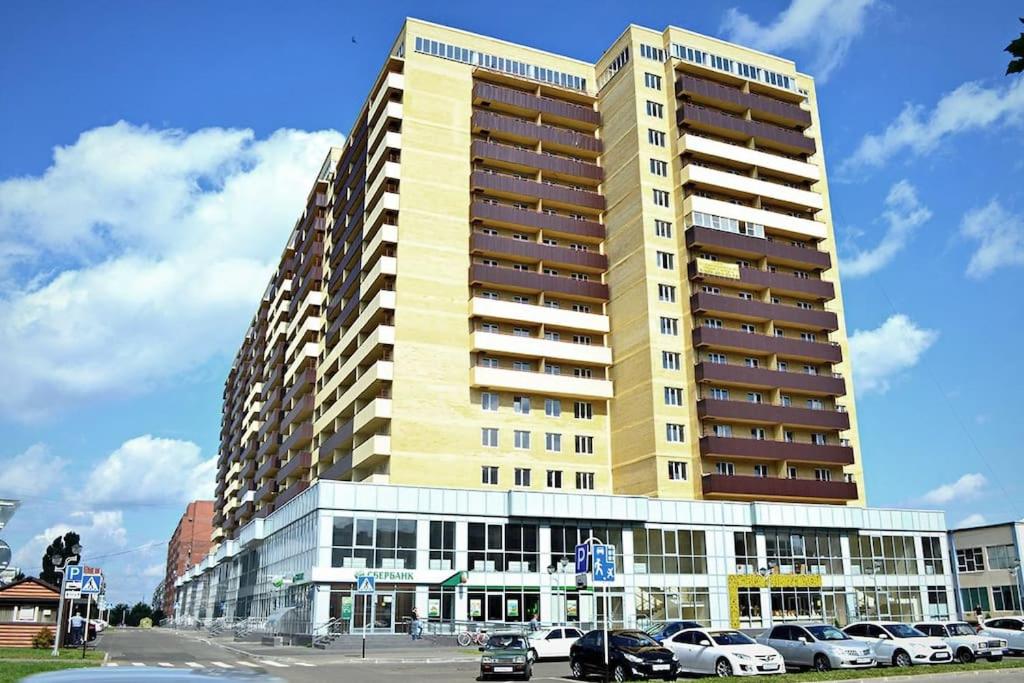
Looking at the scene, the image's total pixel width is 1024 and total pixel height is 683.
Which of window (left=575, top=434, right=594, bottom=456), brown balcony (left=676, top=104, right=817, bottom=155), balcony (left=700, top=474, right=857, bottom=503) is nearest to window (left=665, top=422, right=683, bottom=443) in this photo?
balcony (left=700, top=474, right=857, bottom=503)

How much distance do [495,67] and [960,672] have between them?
200ft

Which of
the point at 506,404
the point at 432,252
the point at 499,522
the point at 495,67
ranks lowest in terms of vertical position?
the point at 499,522

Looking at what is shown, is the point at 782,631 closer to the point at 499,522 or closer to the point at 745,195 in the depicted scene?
the point at 499,522

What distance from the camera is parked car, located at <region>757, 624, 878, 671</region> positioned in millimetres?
30516

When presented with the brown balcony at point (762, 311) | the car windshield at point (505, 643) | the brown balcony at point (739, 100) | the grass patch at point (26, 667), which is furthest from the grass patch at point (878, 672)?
the brown balcony at point (739, 100)

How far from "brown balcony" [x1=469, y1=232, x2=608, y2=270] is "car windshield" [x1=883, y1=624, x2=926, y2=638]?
140 feet

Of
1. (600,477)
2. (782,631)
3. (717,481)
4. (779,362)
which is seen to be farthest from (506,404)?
(782,631)

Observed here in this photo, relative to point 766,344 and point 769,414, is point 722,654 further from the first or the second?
point 766,344

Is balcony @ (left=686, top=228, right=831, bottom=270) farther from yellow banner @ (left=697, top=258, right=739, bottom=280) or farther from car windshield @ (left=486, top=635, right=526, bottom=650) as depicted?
car windshield @ (left=486, top=635, right=526, bottom=650)

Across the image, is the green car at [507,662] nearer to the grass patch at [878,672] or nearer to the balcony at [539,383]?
the grass patch at [878,672]

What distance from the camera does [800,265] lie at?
75.1m

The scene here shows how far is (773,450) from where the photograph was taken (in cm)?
6738

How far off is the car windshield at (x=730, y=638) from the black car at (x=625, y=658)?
2872 mm

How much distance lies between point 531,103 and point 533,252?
14.3 meters
